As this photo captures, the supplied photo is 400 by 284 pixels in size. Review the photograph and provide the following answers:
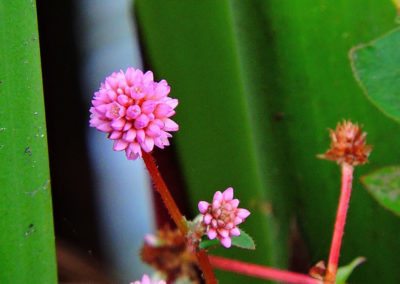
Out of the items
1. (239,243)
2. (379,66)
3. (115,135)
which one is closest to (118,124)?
(115,135)

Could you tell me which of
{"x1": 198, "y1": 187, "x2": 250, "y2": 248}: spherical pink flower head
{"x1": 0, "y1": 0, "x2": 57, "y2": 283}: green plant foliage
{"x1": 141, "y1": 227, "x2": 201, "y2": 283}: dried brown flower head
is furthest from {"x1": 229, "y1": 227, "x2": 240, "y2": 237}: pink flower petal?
{"x1": 141, "y1": 227, "x2": 201, "y2": 283}: dried brown flower head

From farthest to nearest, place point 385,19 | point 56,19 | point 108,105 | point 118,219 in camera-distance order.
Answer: point 118,219, point 56,19, point 385,19, point 108,105

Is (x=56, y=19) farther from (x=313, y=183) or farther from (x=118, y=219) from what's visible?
(x=313, y=183)

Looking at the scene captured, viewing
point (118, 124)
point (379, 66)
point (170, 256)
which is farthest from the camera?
point (170, 256)

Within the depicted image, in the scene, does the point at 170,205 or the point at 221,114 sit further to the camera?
the point at 221,114

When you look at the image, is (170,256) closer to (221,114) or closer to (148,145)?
(221,114)

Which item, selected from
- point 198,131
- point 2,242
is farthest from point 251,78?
point 2,242

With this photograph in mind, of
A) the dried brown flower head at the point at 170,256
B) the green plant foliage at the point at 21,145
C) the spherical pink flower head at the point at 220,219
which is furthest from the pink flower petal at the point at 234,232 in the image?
the dried brown flower head at the point at 170,256
